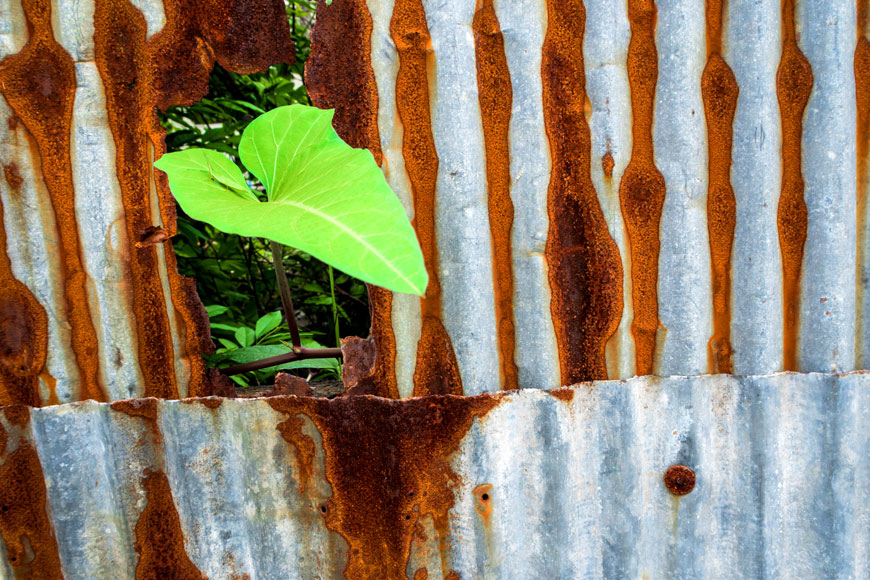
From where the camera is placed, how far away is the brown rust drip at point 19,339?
74 cm

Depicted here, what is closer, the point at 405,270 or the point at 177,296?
the point at 405,270

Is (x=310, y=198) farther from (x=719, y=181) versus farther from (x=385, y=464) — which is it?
(x=719, y=181)

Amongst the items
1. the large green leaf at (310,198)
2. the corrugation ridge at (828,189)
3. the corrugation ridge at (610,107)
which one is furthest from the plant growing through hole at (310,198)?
the corrugation ridge at (828,189)

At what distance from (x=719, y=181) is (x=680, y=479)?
0.43 metres

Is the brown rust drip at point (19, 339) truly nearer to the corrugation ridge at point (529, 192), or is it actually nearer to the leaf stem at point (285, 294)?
the leaf stem at point (285, 294)

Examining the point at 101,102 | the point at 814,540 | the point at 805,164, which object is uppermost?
the point at 101,102

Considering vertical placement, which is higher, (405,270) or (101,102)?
(101,102)

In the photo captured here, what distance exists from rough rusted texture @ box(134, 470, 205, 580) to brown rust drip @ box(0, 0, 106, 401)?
0.25 m

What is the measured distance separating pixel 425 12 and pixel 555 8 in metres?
0.18

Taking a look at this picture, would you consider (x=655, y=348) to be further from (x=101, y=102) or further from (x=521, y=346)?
(x=101, y=102)

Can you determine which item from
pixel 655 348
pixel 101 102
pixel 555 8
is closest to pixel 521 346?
pixel 655 348

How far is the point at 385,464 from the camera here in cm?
77

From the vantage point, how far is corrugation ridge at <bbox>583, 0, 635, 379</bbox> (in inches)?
29.7

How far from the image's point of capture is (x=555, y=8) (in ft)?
2.47
